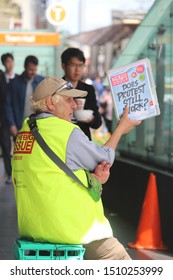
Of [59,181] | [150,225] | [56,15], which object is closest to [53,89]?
[59,181]

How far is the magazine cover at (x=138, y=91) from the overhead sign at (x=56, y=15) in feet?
42.3

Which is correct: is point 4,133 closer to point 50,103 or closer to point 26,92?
point 26,92

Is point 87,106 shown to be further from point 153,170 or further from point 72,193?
point 72,193

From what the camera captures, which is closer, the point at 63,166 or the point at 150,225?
the point at 63,166

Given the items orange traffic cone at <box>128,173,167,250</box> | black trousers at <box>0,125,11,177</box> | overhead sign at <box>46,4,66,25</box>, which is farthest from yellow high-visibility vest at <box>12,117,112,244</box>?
overhead sign at <box>46,4,66,25</box>

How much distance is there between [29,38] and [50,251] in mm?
17759

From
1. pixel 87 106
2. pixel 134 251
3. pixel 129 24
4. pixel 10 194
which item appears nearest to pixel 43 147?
pixel 87 106

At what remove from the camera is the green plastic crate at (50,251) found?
3.95 meters

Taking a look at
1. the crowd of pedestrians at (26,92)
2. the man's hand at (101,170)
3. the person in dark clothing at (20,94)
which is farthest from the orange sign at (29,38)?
the man's hand at (101,170)

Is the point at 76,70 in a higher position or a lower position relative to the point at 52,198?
higher

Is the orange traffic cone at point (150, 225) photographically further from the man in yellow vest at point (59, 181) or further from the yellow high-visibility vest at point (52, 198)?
the yellow high-visibility vest at point (52, 198)

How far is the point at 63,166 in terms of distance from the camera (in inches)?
157

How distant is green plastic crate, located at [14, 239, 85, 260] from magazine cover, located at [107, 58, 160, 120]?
0.89m

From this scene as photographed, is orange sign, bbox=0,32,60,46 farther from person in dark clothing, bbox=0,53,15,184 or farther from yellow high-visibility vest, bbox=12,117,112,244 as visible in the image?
yellow high-visibility vest, bbox=12,117,112,244
